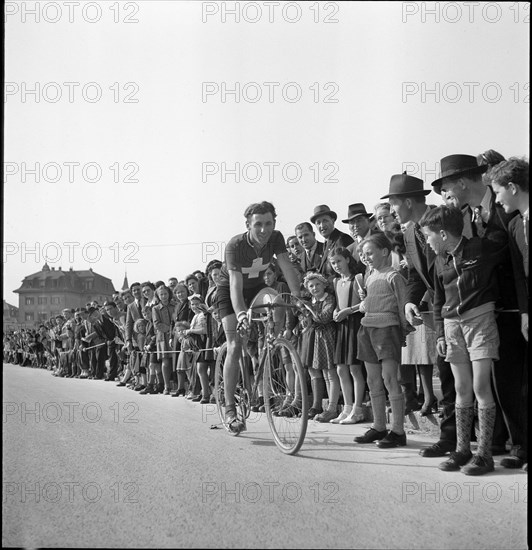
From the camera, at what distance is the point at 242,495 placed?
158 inches

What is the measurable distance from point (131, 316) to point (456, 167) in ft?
34.5

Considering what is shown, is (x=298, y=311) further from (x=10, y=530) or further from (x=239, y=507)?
(x=10, y=530)

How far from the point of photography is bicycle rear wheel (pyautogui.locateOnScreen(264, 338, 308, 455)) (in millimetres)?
5273

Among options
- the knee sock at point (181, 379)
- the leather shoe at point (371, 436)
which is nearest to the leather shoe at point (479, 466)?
the leather shoe at point (371, 436)

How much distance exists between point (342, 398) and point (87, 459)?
3.72 metres

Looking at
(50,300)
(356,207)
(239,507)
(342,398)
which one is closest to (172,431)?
(342,398)

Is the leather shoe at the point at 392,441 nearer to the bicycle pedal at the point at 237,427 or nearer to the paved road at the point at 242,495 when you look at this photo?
the paved road at the point at 242,495

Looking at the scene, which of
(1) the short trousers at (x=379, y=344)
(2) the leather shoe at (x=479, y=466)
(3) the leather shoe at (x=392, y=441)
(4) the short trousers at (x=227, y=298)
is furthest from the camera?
(4) the short trousers at (x=227, y=298)

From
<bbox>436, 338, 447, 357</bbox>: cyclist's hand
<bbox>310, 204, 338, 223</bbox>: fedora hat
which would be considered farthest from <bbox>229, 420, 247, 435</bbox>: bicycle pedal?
<bbox>310, 204, 338, 223</bbox>: fedora hat

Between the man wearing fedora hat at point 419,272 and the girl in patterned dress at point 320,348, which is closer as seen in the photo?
the man wearing fedora hat at point 419,272

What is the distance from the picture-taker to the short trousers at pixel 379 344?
5.93 meters

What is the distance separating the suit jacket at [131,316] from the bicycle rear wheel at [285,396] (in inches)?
352

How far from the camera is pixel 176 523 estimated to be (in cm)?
347

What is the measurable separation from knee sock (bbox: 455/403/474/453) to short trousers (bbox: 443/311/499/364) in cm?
34
